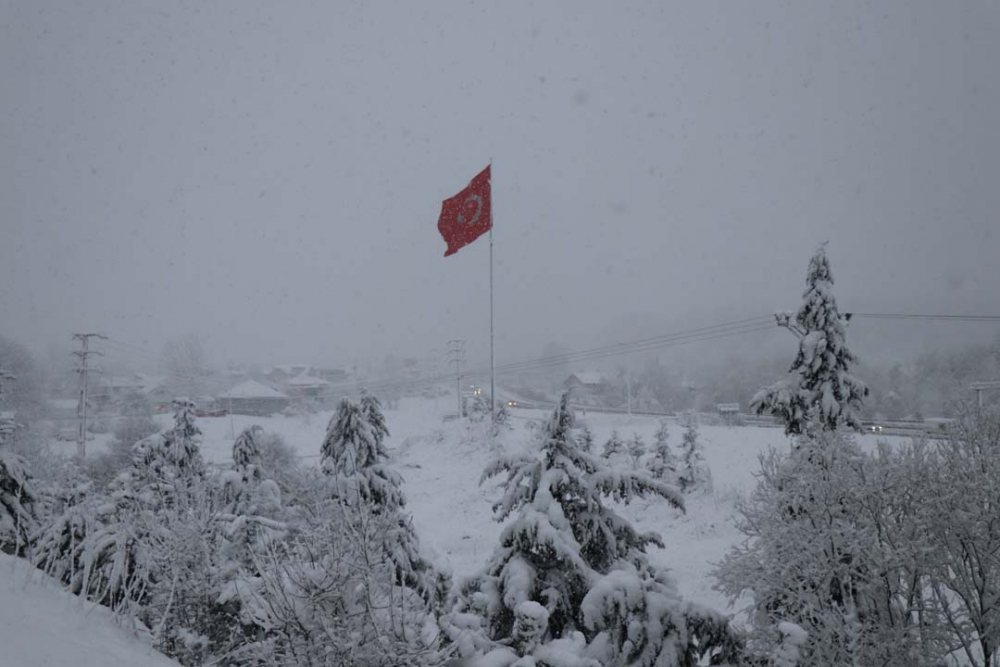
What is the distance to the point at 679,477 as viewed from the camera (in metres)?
29.6

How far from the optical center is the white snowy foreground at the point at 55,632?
470 centimetres

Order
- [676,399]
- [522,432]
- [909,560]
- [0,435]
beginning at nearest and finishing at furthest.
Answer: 1. [909,560]
2. [0,435]
3. [522,432]
4. [676,399]

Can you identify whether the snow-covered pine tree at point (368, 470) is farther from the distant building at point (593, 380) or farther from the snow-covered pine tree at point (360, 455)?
the distant building at point (593, 380)

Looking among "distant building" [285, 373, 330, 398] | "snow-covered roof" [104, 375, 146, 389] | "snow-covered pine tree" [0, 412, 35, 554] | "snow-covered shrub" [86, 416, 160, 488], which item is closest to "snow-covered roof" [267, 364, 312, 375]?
"distant building" [285, 373, 330, 398]

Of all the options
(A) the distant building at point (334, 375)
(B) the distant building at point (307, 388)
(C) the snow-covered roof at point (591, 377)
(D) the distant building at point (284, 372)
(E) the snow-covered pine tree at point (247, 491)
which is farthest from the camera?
(A) the distant building at point (334, 375)

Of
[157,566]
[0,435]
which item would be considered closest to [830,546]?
[157,566]

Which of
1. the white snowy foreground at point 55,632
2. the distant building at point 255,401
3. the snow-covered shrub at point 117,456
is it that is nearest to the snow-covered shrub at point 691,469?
the white snowy foreground at point 55,632

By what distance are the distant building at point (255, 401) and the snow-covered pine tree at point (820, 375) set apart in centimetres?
7808

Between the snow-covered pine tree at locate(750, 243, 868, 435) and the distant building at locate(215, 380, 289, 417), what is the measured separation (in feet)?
256

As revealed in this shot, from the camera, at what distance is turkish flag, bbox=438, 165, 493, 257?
3300 cm

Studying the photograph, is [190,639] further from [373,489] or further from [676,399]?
[676,399]

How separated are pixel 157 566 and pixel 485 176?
2826 cm

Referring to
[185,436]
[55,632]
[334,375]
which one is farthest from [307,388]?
[55,632]

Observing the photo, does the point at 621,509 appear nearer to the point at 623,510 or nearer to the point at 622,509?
the point at 622,509
